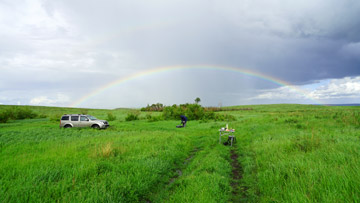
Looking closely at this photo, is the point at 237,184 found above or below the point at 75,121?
below

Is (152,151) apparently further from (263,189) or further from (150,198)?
(263,189)

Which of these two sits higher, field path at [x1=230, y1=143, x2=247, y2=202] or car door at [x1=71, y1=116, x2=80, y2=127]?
car door at [x1=71, y1=116, x2=80, y2=127]

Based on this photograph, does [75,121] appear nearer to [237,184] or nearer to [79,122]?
[79,122]

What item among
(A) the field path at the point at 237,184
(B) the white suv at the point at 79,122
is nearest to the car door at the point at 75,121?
(B) the white suv at the point at 79,122

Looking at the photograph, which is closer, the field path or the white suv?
the field path

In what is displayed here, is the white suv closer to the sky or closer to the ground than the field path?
closer to the sky

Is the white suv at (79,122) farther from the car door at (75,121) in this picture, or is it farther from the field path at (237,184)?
the field path at (237,184)

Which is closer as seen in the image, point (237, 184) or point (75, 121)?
point (237, 184)

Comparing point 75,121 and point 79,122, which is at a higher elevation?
point 75,121

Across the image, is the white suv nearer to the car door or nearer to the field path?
the car door

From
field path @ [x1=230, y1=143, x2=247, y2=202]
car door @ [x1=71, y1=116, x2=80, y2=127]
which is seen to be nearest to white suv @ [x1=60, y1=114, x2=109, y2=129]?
car door @ [x1=71, y1=116, x2=80, y2=127]

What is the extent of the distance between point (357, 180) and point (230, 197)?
11.2 feet

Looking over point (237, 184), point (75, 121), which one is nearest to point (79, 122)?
point (75, 121)

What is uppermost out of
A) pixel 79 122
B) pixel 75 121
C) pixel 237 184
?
pixel 75 121
